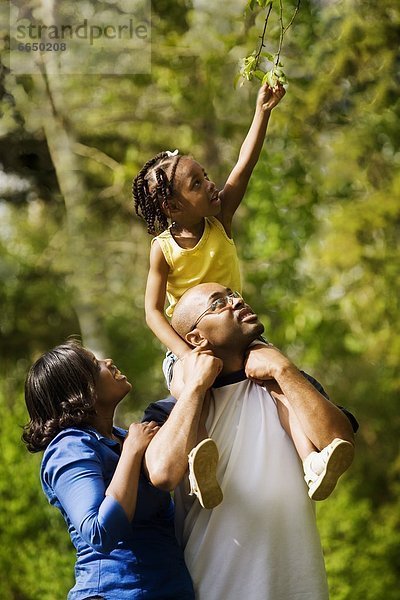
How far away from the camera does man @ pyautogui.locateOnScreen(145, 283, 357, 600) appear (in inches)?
122

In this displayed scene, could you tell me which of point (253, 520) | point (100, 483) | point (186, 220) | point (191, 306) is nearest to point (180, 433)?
point (100, 483)

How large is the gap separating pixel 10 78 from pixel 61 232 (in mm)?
3363

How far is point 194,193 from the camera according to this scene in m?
3.68

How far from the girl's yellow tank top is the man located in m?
0.39

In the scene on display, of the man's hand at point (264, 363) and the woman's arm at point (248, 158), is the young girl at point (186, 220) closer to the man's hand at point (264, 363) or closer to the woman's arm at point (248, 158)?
the woman's arm at point (248, 158)

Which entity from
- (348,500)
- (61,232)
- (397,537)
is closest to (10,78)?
(61,232)

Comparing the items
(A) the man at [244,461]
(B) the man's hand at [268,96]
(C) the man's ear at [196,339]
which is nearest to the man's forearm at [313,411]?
(A) the man at [244,461]

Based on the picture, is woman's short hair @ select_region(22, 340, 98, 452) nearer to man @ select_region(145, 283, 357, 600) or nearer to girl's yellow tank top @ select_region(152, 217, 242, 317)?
man @ select_region(145, 283, 357, 600)

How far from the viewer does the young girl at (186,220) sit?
3701mm

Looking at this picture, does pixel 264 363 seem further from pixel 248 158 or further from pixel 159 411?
pixel 248 158

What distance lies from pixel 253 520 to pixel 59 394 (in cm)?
67

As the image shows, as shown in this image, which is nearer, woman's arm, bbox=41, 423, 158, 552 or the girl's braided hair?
woman's arm, bbox=41, 423, 158, 552

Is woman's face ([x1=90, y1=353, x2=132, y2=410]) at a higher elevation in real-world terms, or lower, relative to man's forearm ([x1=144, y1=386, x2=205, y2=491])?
higher

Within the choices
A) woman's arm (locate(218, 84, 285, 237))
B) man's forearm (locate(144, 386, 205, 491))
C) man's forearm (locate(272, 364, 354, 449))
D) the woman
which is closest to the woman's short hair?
the woman
